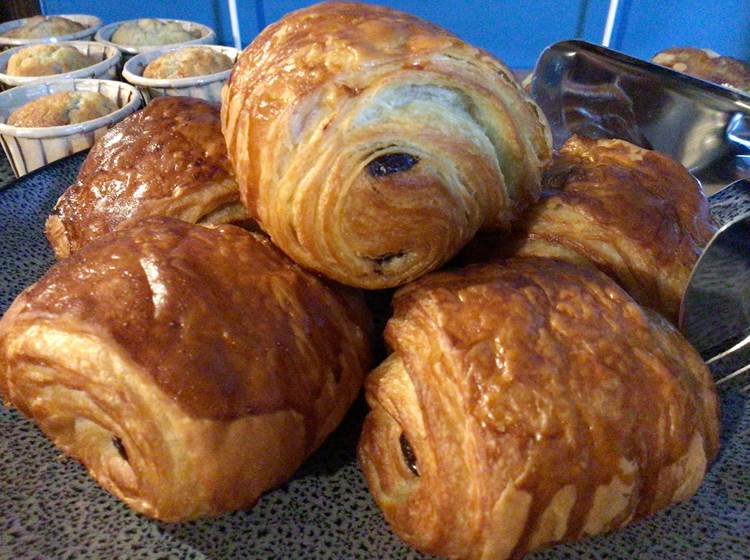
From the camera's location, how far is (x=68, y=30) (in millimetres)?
3375

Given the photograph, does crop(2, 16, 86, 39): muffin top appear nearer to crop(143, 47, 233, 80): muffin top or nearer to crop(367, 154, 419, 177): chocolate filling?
crop(143, 47, 233, 80): muffin top

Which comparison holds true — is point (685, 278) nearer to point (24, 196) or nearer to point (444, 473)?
point (444, 473)

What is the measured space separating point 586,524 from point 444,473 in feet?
0.59

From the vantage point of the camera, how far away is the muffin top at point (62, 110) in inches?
86.4

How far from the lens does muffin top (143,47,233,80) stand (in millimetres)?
2678

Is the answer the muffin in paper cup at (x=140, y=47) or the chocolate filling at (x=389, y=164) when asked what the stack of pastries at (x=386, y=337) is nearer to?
the chocolate filling at (x=389, y=164)

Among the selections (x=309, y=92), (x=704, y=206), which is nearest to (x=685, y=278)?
(x=704, y=206)

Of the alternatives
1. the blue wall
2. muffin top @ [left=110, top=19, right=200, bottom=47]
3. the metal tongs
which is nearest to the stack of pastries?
the metal tongs

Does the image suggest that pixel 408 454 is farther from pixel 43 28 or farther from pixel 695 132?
pixel 43 28

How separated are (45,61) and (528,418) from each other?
2.68 metres

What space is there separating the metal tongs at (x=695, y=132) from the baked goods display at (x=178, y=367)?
550mm

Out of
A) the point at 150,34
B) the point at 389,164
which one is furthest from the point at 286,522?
the point at 150,34

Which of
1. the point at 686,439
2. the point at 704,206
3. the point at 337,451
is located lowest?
the point at 337,451

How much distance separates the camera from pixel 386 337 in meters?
0.89
